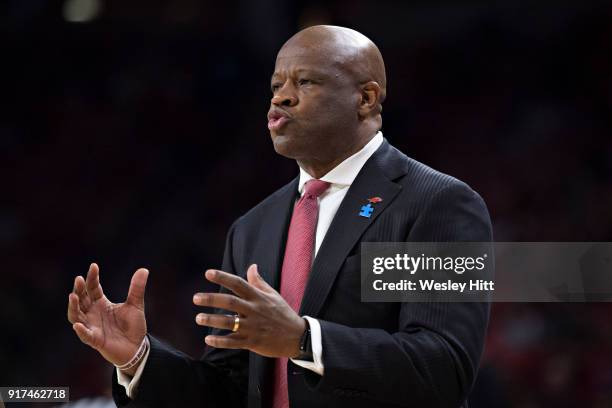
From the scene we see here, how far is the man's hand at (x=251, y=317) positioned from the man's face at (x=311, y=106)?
55cm

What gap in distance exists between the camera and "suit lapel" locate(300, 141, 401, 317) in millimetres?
1856

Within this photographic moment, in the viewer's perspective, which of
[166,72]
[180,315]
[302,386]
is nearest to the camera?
[302,386]

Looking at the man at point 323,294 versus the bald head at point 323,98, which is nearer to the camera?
the man at point 323,294

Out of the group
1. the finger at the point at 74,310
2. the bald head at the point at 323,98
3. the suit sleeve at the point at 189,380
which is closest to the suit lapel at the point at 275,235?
the bald head at the point at 323,98

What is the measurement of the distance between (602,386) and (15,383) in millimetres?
2271

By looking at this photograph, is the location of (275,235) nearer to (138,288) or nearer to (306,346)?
(138,288)

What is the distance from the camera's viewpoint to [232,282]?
1.50m

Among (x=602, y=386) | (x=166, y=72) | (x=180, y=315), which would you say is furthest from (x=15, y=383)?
(x=602, y=386)

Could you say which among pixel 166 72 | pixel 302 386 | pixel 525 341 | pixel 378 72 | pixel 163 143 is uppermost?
pixel 166 72

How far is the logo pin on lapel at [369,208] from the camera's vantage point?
1915mm

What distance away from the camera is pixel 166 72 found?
4031mm

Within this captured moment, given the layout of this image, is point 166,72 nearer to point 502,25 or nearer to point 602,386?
point 502,25

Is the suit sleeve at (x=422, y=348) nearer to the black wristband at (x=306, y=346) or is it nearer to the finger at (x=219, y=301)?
the black wristband at (x=306, y=346)

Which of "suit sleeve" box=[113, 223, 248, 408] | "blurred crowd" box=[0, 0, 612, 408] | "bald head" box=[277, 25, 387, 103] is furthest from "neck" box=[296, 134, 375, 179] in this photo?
"blurred crowd" box=[0, 0, 612, 408]
